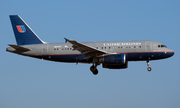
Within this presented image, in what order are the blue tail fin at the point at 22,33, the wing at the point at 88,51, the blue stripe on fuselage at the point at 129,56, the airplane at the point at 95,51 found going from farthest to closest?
the blue tail fin at the point at 22,33, the blue stripe on fuselage at the point at 129,56, the airplane at the point at 95,51, the wing at the point at 88,51

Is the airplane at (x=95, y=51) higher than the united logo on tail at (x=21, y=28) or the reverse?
the reverse

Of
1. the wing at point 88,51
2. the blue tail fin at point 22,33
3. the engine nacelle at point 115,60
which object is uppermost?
the blue tail fin at point 22,33

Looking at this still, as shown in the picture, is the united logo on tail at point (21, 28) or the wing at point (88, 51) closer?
the wing at point (88, 51)

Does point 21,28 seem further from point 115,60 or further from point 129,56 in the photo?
point 129,56

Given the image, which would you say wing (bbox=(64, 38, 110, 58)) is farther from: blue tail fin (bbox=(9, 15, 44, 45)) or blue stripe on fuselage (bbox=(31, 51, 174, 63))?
blue tail fin (bbox=(9, 15, 44, 45))

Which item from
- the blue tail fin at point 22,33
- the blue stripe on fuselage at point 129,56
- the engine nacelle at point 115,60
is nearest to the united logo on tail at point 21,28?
the blue tail fin at point 22,33

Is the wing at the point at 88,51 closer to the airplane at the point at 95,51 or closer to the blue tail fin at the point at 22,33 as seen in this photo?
the airplane at the point at 95,51

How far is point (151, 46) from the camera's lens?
4578 centimetres

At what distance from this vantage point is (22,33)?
49.7 metres

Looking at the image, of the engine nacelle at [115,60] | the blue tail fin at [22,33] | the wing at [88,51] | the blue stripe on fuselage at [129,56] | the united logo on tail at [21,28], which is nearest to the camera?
the wing at [88,51]

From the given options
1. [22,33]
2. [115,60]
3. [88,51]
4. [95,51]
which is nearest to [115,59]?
[115,60]

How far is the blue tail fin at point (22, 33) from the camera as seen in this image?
49062mm

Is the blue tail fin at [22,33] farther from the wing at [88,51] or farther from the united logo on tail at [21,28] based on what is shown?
the wing at [88,51]

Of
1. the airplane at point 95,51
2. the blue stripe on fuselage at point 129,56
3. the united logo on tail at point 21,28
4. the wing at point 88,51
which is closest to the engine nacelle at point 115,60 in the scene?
the airplane at point 95,51
